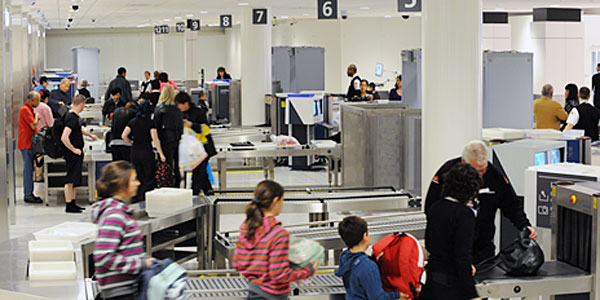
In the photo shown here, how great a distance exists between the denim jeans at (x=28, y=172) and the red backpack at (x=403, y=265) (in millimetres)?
7997

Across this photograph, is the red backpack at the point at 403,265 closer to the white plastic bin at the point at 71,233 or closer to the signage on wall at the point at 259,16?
the white plastic bin at the point at 71,233

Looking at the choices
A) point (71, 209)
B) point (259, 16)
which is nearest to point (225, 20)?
point (259, 16)

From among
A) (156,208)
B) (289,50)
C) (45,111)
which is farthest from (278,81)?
(156,208)

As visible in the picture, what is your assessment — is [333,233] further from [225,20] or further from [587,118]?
[225,20]

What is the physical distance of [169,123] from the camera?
8.78 metres

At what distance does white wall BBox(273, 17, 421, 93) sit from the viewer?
28109 millimetres

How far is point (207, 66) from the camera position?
136ft

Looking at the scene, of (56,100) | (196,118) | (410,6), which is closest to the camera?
(196,118)

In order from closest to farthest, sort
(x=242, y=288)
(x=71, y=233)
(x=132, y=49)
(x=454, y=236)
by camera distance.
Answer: (x=454, y=236) < (x=242, y=288) < (x=71, y=233) < (x=132, y=49)

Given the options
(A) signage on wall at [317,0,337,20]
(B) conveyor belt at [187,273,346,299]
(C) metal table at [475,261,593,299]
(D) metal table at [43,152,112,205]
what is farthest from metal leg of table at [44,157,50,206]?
(C) metal table at [475,261,593,299]

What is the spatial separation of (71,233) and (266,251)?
2046 mm

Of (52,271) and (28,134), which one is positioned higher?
(28,134)

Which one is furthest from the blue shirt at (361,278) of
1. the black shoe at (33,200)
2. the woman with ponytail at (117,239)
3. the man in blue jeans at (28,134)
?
the black shoe at (33,200)

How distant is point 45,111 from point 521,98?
6.76m
